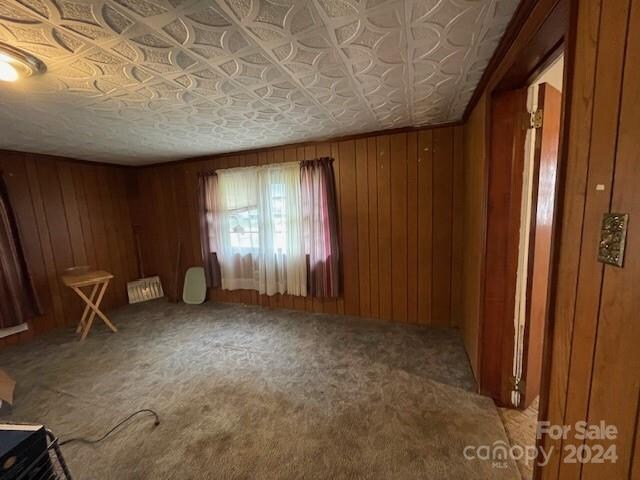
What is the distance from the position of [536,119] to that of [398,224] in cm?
157

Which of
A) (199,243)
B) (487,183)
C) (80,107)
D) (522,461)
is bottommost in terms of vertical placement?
(522,461)

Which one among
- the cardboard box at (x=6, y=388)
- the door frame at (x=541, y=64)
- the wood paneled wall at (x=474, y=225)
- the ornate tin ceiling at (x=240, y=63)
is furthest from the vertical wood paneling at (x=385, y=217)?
the cardboard box at (x=6, y=388)

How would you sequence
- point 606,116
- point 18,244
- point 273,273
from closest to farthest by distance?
point 606,116 → point 18,244 → point 273,273

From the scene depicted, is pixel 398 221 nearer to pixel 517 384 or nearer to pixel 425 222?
pixel 425 222

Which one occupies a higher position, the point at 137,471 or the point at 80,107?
the point at 80,107

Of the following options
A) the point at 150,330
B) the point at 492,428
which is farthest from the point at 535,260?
the point at 150,330

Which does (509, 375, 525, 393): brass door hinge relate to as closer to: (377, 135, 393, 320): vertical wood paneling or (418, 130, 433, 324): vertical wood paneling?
(418, 130, 433, 324): vertical wood paneling

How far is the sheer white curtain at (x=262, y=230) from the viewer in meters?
3.29

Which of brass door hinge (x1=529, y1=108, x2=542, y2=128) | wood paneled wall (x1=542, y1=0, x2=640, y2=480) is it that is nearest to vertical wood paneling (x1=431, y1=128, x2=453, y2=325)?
brass door hinge (x1=529, y1=108, x2=542, y2=128)

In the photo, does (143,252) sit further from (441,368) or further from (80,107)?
(441,368)

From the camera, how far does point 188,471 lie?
4.46 ft

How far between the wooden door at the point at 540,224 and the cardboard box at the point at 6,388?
12.2ft

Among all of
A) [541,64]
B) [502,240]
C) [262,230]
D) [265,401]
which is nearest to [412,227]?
[502,240]

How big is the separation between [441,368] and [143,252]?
477 cm
